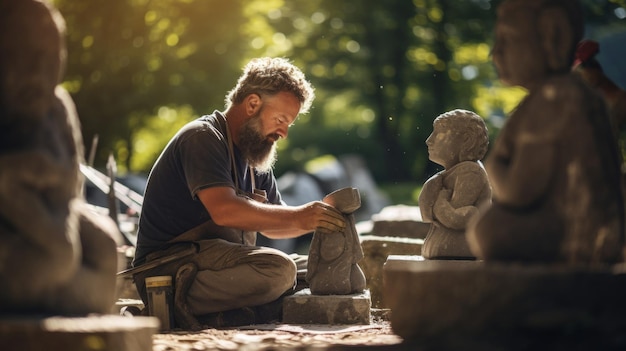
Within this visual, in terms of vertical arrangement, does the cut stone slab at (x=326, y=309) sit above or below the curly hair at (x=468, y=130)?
below

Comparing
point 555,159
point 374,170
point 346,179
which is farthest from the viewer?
point 374,170

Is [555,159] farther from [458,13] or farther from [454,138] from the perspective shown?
[458,13]

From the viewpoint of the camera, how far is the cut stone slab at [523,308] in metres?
3.98

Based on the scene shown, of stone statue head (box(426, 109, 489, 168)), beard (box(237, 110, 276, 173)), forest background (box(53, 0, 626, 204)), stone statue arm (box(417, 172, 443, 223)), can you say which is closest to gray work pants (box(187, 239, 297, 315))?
beard (box(237, 110, 276, 173))

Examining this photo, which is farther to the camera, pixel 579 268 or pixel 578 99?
pixel 578 99

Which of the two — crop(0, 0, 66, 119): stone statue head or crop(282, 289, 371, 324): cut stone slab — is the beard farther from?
crop(0, 0, 66, 119): stone statue head

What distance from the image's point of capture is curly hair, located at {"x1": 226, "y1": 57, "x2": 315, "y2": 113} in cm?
779

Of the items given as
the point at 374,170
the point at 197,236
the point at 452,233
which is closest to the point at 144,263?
the point at 197,236

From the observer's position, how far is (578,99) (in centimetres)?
440

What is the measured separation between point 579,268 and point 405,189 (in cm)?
2012

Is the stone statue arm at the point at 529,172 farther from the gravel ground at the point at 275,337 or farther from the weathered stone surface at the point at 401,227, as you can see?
the weathered stone surface at the point at 401,227

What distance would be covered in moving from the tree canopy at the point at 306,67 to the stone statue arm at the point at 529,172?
689 inches

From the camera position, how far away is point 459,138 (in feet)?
24.1

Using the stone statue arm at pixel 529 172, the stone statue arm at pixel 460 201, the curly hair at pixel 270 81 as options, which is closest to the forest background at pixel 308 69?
the curly hair at pixel 270 81
